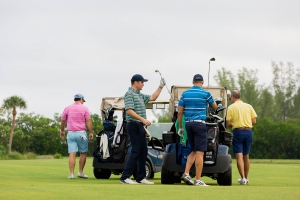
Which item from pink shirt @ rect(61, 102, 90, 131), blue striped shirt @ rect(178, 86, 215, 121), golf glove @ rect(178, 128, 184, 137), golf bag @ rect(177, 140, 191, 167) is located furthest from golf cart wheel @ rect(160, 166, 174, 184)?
pink shirt @ rect(61, 102, 90, 131)

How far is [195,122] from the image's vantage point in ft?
48.1

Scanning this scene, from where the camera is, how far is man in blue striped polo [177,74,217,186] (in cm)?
1462

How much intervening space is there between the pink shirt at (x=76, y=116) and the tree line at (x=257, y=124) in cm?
6457

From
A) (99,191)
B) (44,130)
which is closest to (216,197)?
(99,191)

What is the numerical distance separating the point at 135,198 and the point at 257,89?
317 ft

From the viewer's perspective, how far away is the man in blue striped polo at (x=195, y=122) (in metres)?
14.6

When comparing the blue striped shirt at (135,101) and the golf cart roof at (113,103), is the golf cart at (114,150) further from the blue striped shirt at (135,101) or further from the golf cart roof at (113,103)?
the blue striped shirt at (135,101)

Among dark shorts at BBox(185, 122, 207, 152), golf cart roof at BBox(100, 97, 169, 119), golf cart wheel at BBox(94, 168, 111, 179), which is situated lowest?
golf cart wheel at BBox(94, 168, 111, 179)

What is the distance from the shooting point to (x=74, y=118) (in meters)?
18.6

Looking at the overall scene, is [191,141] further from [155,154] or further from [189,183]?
[155,154]

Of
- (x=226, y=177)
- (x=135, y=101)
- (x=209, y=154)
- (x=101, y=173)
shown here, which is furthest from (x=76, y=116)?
(x=226, y=177)

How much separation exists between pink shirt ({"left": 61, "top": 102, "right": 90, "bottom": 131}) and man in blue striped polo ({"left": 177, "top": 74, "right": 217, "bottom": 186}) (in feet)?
14.1

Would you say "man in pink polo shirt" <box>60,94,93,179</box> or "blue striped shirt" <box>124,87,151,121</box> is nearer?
"blue striped shirt" <box>124,87,151,121</box>

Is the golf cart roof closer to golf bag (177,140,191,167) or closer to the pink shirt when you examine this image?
the pink shirt
